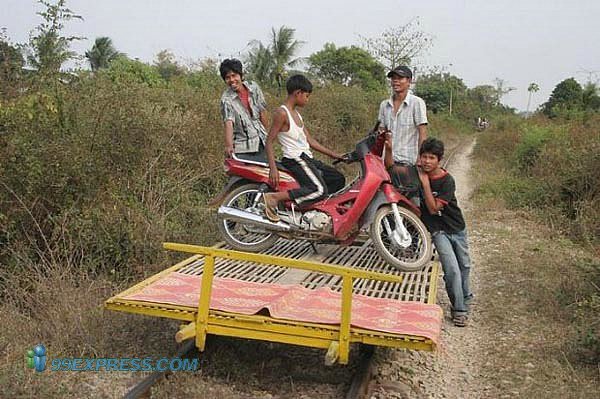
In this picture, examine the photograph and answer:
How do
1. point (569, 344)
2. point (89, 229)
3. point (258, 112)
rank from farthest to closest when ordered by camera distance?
point (258, 112) < point (89, 229) < point (569, 344)

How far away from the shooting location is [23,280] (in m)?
5.34

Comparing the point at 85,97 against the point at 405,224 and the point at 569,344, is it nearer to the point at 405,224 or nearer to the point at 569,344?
the point at 405,224

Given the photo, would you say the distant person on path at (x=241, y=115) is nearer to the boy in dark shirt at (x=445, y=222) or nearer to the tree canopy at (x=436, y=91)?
the boy in dark shirt at (x=445, y=222)

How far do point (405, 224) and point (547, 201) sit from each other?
5.64 meters

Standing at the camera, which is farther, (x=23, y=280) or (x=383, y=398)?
(x=23, y=280)

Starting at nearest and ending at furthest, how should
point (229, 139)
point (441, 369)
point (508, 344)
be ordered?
point (441, 369), point (508, 344), point (229, 139)

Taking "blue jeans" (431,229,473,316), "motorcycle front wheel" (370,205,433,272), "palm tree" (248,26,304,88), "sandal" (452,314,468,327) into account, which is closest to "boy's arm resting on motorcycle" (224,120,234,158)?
"motorcycle front wheel" (370,205,433,272)

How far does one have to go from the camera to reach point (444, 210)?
5590 millimetres

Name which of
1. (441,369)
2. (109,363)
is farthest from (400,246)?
(109,363)

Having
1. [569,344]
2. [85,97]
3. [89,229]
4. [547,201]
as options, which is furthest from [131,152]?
[547,201]

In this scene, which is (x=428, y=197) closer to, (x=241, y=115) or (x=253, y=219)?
(x=253, y=219)

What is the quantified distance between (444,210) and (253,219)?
1.79 metres

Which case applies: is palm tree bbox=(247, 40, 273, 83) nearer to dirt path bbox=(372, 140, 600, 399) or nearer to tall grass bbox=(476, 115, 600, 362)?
tall grass bbox=(476, 115, 600, 362)

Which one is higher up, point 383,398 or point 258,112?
point 258,112
